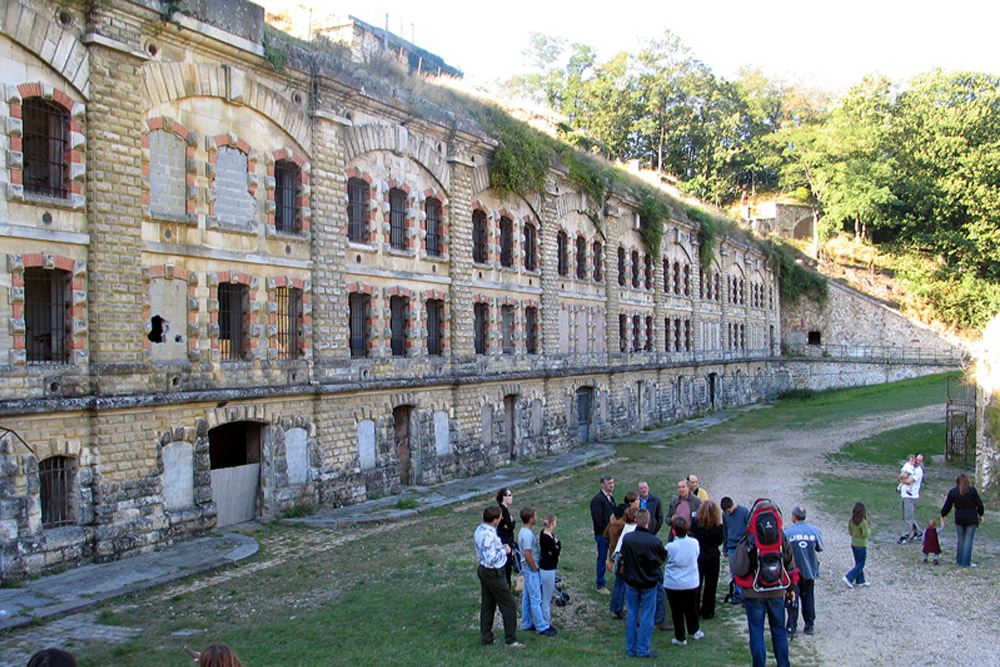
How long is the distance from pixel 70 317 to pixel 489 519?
9.49 metres

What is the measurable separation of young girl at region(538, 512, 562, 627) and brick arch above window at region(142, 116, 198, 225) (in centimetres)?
1062

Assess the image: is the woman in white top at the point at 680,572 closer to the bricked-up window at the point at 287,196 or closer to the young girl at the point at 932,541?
the young girl at the point at 932,541

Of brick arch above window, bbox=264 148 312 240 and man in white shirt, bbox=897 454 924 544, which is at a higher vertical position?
brick arch above window, bbox=264 148 312 240

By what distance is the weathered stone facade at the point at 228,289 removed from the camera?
1446 cm

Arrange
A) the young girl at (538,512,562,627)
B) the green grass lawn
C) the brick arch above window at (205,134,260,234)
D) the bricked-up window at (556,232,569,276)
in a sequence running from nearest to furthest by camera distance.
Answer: the green grass lawn
the young girl at (538,512,562,627)
the brick arch above window at (205,134,260,234)
the bricked-up window at (556,232,569,276)

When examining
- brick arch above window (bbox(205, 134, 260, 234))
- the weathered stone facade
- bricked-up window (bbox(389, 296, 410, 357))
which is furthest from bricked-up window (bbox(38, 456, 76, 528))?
bricked-up window (bbox(389, 296, 410, 357))

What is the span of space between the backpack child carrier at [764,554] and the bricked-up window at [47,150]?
13073mm

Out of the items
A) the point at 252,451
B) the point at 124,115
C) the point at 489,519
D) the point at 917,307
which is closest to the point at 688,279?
the point at 917,307

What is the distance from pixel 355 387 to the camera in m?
20.6

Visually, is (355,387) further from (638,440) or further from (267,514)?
(638,440)

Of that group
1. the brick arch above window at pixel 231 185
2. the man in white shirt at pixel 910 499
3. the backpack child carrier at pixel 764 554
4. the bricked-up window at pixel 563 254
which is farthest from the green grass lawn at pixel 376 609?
the bricked-up window at pixel 563 254

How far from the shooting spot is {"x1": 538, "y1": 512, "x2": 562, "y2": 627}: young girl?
10430 mm

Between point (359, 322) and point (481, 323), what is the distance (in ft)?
20.3

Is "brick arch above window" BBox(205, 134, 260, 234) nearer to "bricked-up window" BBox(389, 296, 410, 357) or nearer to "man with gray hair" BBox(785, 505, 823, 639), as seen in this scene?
"bricked-up window" BBox(389, 296, 410, 357)
